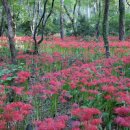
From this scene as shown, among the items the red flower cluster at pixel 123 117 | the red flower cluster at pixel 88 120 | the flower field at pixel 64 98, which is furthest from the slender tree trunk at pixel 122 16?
the red flower cluster at pixel 88 120

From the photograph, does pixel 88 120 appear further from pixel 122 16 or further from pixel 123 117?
pixel 122 16

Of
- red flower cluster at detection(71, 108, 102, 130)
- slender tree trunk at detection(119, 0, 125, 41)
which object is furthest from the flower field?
slender tree trunk at detection(119, 0, 125, 41)

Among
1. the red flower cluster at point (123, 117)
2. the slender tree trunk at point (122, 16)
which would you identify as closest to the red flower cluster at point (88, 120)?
the red flower cluster at point (123, 117)

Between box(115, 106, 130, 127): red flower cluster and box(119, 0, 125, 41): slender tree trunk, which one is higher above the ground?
box(119, 0, 125, 41): slender tree trunk

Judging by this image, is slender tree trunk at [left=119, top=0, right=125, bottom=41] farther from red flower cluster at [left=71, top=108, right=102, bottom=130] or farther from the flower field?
red flower cluster at [left=71, top=108, right=102, bottom=130]

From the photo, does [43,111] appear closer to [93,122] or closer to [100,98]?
[100,98]

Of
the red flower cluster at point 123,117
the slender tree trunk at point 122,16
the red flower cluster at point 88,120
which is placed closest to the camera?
the red flower cluster at point 88,120

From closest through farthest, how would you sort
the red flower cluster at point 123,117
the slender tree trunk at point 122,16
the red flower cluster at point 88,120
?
the red flower cluster at point 88,120, the red flower cluster at point 123,117, the slender tree trunk at point 122,16

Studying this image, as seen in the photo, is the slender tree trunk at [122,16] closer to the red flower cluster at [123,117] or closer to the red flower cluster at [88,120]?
the red flower cluster at [123,117]

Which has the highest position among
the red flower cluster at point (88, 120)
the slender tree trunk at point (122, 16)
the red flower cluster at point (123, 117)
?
the slender tree trunk at point (122, 16)

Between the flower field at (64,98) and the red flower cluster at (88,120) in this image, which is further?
the flower field at (64,98)

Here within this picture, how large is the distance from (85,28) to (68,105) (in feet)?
73.6

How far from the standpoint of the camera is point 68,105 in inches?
294

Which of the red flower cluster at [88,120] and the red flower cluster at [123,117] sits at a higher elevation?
the red flower cluster at [88,120]
